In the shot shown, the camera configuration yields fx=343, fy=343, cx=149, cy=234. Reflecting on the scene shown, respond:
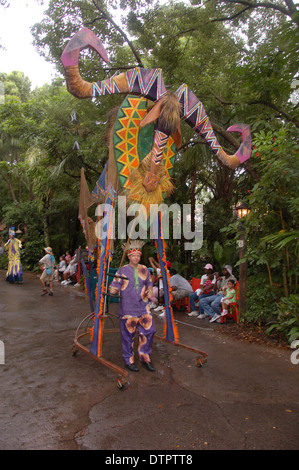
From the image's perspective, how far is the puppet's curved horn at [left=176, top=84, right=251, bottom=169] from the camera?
158 inches

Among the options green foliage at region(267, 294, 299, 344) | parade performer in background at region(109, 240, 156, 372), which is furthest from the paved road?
green foliage at region(267, 294, 299, 344)

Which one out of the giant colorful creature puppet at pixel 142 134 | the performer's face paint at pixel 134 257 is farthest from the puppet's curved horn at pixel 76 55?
the performer's face paint at pixel 134 257

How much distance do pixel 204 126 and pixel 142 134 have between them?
75cm

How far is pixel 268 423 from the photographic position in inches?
119

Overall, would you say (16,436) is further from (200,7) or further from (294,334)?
(200,7)

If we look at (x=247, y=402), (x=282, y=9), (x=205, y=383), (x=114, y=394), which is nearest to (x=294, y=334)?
(x=247, y=402)

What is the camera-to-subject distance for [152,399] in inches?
137

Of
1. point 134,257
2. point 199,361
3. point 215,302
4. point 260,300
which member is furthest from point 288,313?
point 134,257

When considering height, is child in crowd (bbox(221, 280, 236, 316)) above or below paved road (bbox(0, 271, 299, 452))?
above

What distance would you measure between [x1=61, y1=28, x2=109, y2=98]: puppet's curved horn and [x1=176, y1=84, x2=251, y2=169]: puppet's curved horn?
3.45 ft

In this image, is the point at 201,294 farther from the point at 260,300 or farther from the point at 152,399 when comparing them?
the point at 152,399

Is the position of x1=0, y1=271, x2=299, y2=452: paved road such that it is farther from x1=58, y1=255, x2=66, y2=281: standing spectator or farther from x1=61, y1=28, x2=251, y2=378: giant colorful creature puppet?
x1=58, y1=255, x2=66, y2=281: standing spectator

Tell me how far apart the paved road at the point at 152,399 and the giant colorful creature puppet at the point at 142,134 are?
0.77m

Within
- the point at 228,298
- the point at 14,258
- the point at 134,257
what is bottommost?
the point at 228,298
